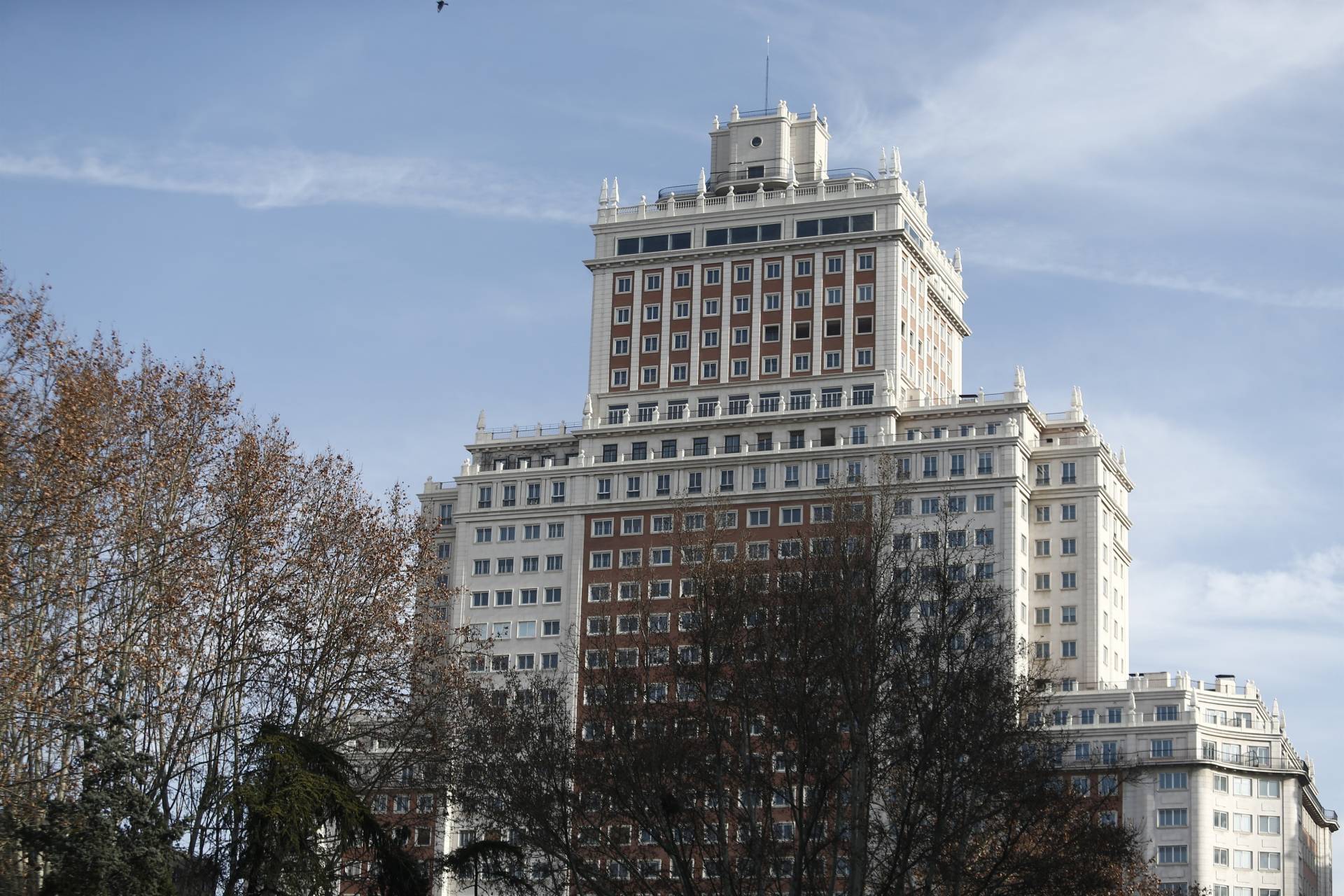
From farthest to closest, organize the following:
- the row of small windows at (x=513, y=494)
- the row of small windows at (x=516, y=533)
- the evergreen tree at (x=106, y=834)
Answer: the row of small windows at (x=513, y=494)
the row of small windows at (x=516, y=533)
the evergreen tree at (x=106, y=834)

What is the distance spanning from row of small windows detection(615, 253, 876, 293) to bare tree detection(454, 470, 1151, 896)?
314 feet

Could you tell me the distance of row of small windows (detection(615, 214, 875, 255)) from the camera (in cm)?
17838

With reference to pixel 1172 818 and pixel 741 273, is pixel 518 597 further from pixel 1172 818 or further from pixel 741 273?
pixel 1172 818

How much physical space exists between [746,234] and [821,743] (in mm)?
113384

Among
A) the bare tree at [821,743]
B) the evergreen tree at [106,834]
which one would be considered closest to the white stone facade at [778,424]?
the bare tree at [821,743]

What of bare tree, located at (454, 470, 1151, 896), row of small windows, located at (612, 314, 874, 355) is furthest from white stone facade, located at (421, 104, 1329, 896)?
bare tree, located at (454, 470, 1151, 896)

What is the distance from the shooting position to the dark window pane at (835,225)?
585ft

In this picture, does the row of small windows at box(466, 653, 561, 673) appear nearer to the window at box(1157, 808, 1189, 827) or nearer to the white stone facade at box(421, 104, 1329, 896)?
the white stone facade at box(421, 104, 1329, 896)

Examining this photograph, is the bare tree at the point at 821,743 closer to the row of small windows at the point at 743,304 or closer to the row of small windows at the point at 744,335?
the row of small windows at the point at 744,335

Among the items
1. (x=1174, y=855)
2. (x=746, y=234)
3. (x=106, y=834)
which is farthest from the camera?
(x=746, y=234)

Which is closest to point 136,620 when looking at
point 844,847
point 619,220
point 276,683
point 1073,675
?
point 276,683

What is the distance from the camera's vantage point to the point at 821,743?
71.6 meters

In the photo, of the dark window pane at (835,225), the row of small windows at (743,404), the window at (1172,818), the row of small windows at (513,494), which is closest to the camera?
the window at (1172,818)

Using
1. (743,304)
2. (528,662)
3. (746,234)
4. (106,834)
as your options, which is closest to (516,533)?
(528,662)
